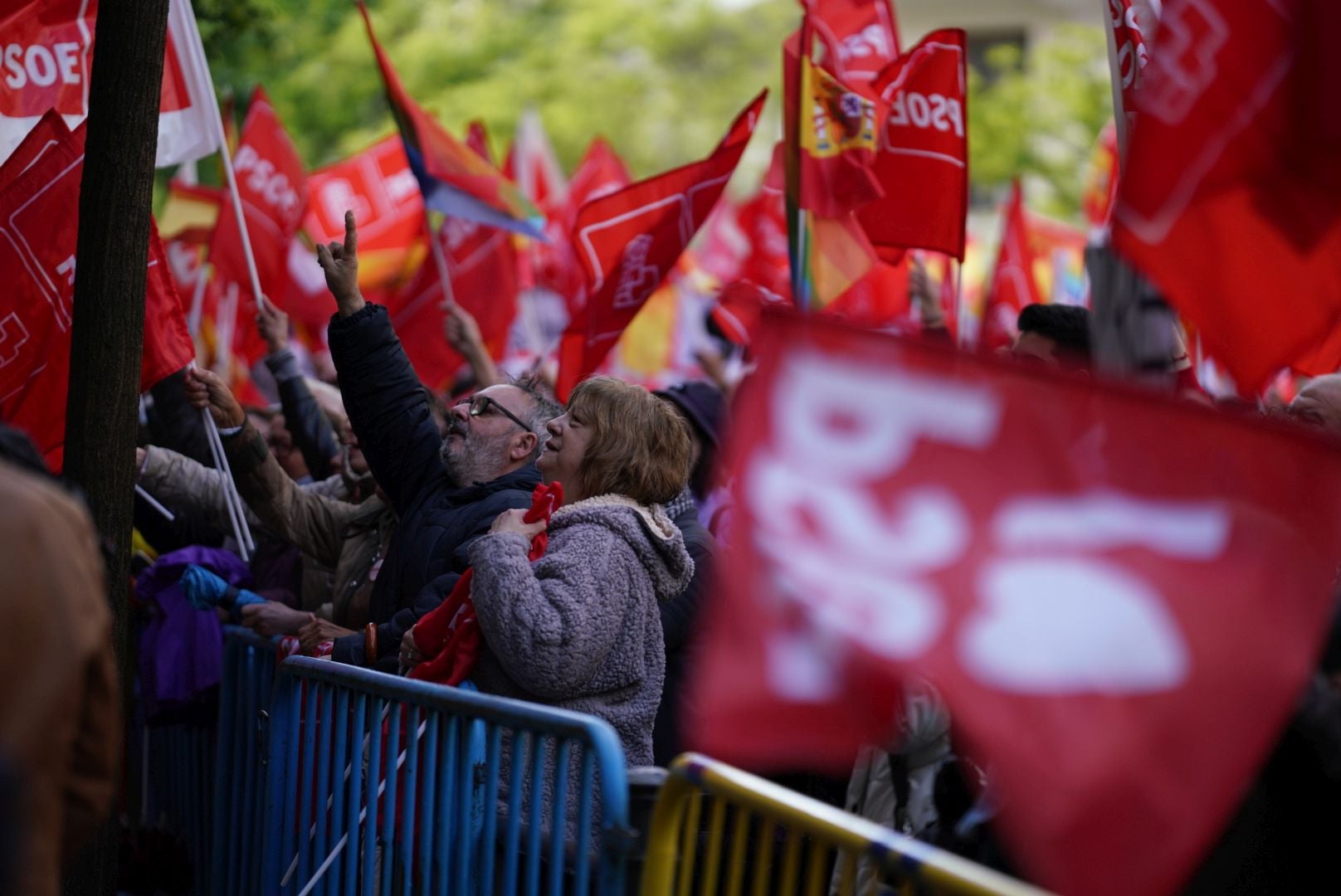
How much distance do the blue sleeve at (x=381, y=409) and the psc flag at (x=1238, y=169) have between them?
2.53 m

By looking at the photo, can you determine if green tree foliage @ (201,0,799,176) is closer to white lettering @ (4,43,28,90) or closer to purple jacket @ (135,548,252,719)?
white lettering @ (4,43,28,90)

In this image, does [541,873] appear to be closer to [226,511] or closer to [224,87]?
[226,511]

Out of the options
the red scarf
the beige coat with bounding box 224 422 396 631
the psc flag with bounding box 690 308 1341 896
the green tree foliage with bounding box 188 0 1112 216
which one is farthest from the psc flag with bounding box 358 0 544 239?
the green tree foliage with bounding box 188 0 1112 216

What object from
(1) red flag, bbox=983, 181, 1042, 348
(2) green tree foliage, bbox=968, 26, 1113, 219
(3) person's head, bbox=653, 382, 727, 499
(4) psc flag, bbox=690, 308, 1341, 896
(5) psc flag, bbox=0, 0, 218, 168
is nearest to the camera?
(4) psc flag, bbox=690, 308, 1341, 896

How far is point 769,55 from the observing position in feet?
138

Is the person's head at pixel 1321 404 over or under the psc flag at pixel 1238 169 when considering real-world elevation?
under

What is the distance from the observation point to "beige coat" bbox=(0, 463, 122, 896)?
2387 millimetres

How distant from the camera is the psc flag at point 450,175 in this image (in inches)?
323

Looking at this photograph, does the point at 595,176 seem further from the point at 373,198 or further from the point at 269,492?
the point at 269,492

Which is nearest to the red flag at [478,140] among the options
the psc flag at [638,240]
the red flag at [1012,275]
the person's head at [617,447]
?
the psc flag at [638,240]

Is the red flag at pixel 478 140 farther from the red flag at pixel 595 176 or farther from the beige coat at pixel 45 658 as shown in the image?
the beige coat at pixel 45 658

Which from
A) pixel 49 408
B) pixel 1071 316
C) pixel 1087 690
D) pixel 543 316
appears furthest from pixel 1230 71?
pixel 543 316

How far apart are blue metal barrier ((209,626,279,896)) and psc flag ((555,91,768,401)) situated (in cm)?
250

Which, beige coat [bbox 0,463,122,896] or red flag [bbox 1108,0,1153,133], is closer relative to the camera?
beige coat [bbox 0,463,122,896]
